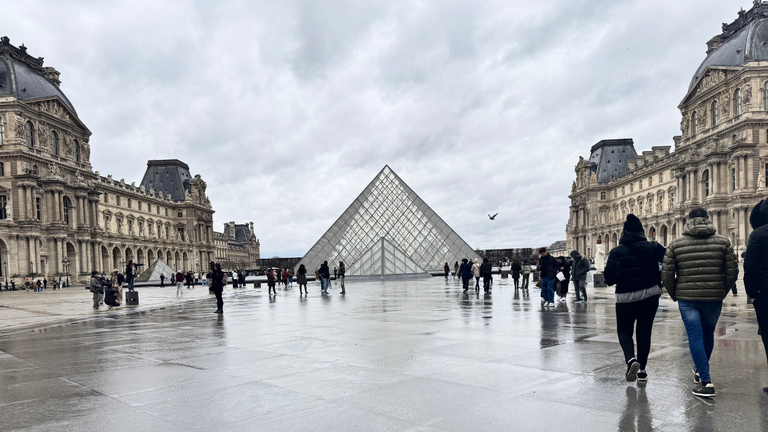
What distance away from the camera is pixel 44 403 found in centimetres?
418

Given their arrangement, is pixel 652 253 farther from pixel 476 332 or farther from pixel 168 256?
pixel 168 256

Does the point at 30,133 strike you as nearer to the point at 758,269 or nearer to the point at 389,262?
the point at 389,262

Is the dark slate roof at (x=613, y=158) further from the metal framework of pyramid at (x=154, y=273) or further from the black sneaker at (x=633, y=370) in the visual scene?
the black sneaker at (x=633, y=370)

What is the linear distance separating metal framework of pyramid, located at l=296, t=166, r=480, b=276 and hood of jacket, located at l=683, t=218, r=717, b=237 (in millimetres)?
29464

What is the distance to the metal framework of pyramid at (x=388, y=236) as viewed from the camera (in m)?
34.2

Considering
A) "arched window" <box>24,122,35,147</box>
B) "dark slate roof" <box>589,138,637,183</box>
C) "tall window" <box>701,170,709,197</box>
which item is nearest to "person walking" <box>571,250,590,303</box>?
"arched window" <box>24,122,35,147</box>

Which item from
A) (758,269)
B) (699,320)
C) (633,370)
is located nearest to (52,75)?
(633,370)

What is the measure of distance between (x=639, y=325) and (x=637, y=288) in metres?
0.34

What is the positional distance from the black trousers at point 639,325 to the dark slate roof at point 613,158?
273 ft

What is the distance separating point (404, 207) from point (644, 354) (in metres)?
35.8

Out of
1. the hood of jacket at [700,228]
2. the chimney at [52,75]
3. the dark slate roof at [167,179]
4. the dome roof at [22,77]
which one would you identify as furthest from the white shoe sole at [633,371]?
the dark slate roof at [167,179]

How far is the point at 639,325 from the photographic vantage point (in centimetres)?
459

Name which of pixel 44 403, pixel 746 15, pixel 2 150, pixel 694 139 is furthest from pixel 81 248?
pixel 746 15

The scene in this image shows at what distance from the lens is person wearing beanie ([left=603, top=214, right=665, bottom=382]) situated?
4500 millimetres
